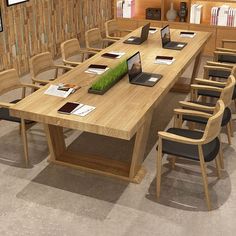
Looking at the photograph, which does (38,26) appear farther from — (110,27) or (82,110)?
(82,110)

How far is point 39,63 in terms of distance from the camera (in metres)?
4.83

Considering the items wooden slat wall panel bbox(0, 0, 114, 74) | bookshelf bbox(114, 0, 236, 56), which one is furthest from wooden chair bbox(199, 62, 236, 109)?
wooden slat wall panel bbox(0, 0, 114, 74)

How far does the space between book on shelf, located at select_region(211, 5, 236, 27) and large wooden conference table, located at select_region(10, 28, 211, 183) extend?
9.32 feet

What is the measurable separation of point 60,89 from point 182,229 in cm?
162

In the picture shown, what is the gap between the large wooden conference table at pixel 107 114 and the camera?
→ 328cm

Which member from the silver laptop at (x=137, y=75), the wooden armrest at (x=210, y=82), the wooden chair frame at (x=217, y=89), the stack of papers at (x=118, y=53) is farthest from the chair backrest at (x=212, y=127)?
the stack of papers at (x=118, y=53)

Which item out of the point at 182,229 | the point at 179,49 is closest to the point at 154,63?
the point at 179,49

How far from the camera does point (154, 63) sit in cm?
462

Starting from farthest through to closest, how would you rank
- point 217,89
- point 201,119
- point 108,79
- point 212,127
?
point 217,89 < point 201,119 < point 108,79 < point 212,127

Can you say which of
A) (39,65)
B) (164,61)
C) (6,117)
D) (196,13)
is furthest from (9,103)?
(196,13)

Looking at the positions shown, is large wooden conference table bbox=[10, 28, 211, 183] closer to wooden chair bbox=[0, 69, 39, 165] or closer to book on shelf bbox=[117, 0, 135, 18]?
wooden chair bbox=[0, 69, 39, 165]

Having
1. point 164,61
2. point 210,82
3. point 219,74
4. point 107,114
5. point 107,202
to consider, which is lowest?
point 107,202

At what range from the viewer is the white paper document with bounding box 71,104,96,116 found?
11.1 feet

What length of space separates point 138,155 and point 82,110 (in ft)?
2.35
